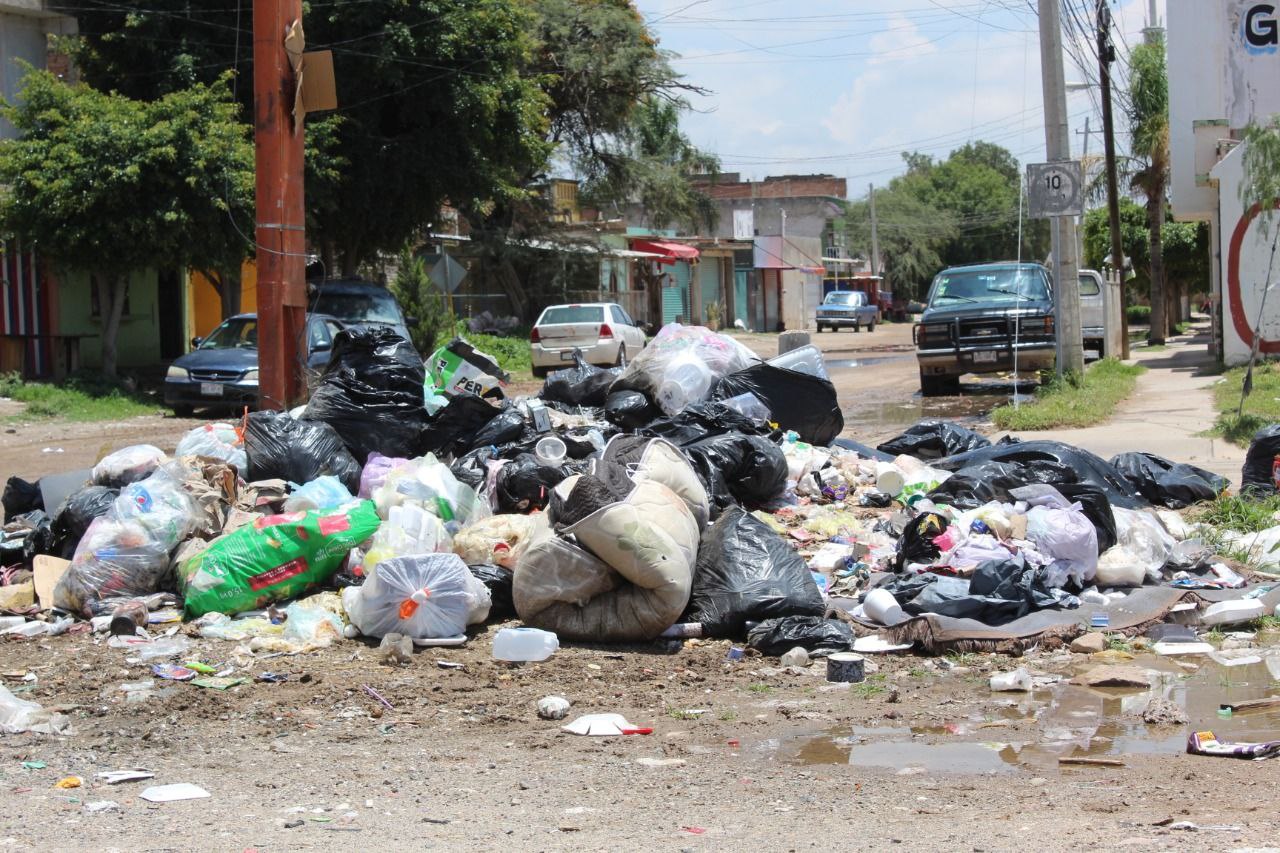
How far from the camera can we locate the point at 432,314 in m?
26.2

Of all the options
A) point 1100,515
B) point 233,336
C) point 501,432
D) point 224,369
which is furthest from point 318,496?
point 233,336

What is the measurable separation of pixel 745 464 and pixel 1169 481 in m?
3.15

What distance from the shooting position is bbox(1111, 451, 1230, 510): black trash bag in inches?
358

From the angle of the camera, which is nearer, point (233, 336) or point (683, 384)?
point (683, 384)

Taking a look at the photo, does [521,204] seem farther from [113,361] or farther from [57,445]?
[57,445]

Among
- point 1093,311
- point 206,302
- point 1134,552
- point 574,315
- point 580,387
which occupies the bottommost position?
point 1134,552

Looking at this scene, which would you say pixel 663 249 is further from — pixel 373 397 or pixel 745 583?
pixel 745 583

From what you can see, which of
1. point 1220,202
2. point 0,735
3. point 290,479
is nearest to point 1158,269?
point 1220,202

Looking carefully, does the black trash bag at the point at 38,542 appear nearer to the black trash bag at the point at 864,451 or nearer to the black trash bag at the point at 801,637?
the black trash bag at the point at 801,637

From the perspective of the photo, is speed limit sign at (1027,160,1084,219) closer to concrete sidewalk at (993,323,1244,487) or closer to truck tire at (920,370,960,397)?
concrete sidewalk at (993,323,1244,487)

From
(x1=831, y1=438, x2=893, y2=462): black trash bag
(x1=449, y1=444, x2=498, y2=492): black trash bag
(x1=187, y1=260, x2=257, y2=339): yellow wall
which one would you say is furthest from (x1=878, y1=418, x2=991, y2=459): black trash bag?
(x1=187, y1=260, x2=257, y2=339): yellow wall

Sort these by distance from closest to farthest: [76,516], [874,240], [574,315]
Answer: [76,516] < [574,315] < [874,240]

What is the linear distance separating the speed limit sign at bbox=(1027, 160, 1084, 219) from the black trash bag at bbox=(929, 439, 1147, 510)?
6.89 m

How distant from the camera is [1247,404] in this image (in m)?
13.5
